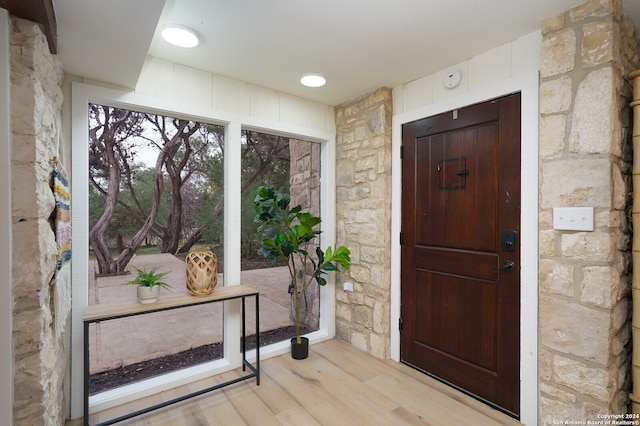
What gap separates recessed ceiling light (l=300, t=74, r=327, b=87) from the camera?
251cm

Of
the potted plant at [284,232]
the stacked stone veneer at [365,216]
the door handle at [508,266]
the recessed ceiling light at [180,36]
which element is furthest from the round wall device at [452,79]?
the recessed ceiling light at [180,36]

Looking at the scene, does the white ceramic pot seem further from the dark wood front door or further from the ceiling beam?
the dark wood front door

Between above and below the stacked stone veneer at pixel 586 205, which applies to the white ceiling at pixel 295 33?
above

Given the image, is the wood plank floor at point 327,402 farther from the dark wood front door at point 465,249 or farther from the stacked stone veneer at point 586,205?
the stacked stone veneer at point 586,205

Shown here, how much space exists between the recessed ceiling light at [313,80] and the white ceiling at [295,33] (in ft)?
0.23

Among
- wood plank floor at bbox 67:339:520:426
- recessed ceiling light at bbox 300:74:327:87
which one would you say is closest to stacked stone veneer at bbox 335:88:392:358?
wood plank floor at bbox 67:339:520:426

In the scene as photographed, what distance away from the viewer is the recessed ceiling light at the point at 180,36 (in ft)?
6.05

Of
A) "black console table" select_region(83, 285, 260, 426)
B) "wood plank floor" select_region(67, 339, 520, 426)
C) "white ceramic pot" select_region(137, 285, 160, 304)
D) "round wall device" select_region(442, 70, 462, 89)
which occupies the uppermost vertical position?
"round wall device" select_region(442, 70, 462, 89)

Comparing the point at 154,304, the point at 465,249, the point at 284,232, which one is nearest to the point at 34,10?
the point at 154,304

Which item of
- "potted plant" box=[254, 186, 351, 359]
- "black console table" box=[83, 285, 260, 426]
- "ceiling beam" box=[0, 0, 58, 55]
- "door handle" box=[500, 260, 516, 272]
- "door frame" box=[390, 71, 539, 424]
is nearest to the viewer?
"ceiling beam" box=[0, 0, 58, 55]

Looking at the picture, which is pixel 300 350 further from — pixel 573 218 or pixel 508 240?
pixel 573 218

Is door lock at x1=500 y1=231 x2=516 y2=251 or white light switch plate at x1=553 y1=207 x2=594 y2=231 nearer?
white light switch plate at x1=553 y1=207 x2=594 y2=231

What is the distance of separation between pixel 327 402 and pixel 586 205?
1.94 m

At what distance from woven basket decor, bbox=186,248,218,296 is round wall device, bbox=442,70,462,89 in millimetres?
2140
